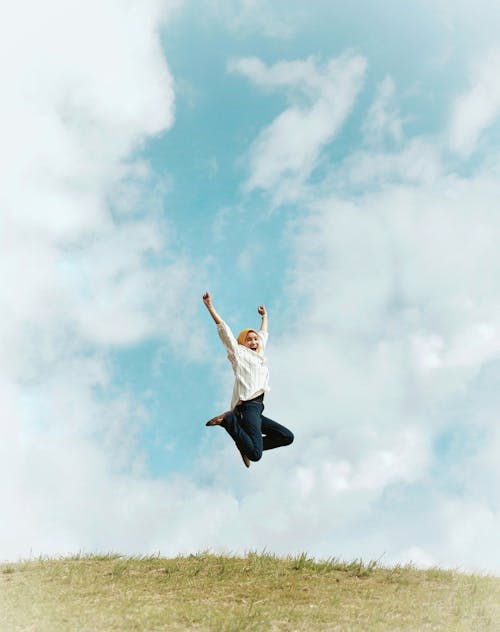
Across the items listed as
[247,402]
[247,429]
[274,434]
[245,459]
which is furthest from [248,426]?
[274,434]

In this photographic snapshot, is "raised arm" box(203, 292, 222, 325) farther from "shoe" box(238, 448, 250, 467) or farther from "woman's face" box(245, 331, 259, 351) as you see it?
"shoe" box(238, 448, 250, 467)

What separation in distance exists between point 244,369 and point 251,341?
608mm

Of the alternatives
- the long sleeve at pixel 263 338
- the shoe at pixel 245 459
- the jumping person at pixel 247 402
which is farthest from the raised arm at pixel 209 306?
the shoe at pixel 245 459

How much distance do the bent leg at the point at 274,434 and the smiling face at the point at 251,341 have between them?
1.15 meters

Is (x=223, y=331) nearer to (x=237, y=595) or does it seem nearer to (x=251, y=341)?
(x=251, y=341)

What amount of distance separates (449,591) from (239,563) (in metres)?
3.39

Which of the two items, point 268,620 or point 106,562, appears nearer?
point 268,620

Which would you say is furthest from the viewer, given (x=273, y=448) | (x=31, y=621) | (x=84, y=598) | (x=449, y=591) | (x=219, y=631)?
(x=273, y=448)

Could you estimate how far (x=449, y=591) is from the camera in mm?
10586

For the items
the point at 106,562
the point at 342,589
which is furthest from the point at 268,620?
the point at 106,562

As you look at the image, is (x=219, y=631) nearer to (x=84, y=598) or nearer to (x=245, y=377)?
(x=84, y=598)

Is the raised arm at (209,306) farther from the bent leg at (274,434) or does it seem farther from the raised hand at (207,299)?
the bent leg at (274,434)

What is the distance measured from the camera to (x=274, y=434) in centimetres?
1140

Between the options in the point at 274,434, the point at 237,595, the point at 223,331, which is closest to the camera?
the point at 237,595
